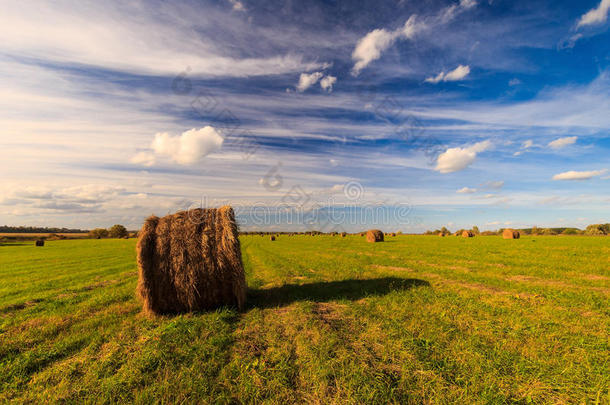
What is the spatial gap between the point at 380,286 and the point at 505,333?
4768 mm

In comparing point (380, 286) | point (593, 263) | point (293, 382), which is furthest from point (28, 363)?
point (593, 263)

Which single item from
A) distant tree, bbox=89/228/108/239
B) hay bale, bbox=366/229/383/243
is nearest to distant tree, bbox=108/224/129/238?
distant tree, bbox=89/228/108/239

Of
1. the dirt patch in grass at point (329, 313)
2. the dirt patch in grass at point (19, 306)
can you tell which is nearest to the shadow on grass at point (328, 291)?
the dirt patch in grass at point (329, 313)

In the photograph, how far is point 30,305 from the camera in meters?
9.13

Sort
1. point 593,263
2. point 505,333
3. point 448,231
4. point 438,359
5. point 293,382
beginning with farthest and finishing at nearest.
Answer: point 448,231 < point 593,263 < point 505,333 < point 438,359 < point 293,382

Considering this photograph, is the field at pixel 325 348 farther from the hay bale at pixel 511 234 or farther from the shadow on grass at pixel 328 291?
the hay bale at pixel 511 234

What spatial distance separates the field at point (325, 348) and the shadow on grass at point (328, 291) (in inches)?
4.4

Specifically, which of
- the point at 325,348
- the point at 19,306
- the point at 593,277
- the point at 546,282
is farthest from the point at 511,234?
the point at 19,306

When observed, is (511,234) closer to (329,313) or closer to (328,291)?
(328,291)

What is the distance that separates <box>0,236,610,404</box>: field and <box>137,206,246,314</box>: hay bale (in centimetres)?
56

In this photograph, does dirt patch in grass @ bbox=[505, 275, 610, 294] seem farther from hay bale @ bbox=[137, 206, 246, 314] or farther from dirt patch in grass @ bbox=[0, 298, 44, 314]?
dirt patch in grass @ bbox=[0, 298, 44, 314]

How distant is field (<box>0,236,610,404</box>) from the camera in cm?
396

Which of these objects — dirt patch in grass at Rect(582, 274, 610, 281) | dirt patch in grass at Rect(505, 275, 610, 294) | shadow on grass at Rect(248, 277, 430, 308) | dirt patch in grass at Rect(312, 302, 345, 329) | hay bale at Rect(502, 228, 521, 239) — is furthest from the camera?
hay bale at Rect(502, 228, 521, 239)

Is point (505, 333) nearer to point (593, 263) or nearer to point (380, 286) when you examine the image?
point (380, 286)
